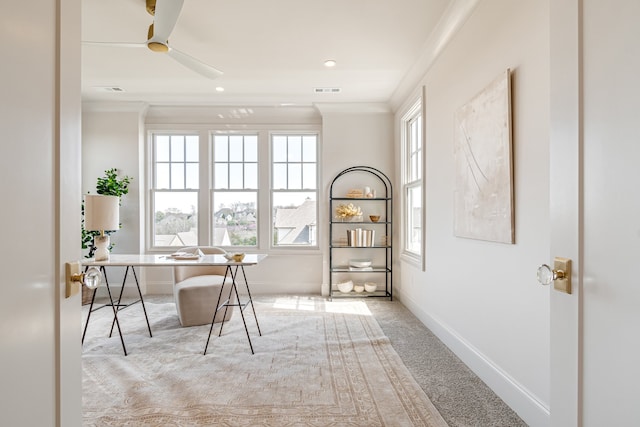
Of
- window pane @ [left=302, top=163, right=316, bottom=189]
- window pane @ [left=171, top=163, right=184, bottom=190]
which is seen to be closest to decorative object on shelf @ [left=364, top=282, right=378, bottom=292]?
window pane @ [left=302, top=163, right=316, bottom=189]

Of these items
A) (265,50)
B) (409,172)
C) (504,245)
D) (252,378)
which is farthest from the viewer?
(409,172)

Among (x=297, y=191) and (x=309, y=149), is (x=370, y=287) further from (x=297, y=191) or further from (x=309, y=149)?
(x=309, y=149)

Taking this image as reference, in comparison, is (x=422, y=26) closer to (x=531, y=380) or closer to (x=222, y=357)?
(x=531, y=380)

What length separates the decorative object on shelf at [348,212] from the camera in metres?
4.85

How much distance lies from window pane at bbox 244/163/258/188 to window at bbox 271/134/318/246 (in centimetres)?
26

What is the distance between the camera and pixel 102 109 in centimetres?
497

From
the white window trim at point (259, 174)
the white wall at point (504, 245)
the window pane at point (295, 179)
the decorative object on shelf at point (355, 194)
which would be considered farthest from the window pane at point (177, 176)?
the white wall at point (504, 245)

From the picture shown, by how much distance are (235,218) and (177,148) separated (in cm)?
138

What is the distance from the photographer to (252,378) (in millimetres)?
2463
